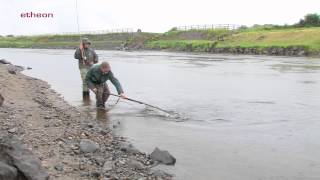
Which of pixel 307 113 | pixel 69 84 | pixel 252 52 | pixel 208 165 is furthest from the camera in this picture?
pixel 252 52

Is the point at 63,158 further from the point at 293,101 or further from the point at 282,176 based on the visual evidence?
the point at 293,101

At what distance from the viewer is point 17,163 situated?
7320 mm

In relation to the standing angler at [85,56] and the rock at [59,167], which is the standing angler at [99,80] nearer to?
the standing angler at [85,56]

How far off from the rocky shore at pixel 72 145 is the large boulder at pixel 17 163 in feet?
0.31

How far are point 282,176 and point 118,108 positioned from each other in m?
9.48

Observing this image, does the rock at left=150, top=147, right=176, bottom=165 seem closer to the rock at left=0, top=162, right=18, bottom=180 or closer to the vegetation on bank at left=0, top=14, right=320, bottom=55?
the rock at left=0, top=162, right=18, bottom=180

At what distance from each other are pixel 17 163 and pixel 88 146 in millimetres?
3576

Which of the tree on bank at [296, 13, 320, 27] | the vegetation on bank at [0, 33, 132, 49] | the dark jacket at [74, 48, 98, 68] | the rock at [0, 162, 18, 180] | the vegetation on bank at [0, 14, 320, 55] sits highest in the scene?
the tree on bank at [296, 13, 320, 27]

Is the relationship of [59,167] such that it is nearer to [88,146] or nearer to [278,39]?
[88,146]

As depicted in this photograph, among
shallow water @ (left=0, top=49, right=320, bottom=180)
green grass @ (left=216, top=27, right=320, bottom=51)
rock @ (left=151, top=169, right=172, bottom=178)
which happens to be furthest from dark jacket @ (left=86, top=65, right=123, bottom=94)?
green grass @ (left=216, top=27, right=320, bottom=51)

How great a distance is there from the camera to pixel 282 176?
997 centimetres

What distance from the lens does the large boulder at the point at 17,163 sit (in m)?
7.11

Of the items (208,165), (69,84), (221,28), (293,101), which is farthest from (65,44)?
(208,165)

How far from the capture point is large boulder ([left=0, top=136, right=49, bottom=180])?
711cm
